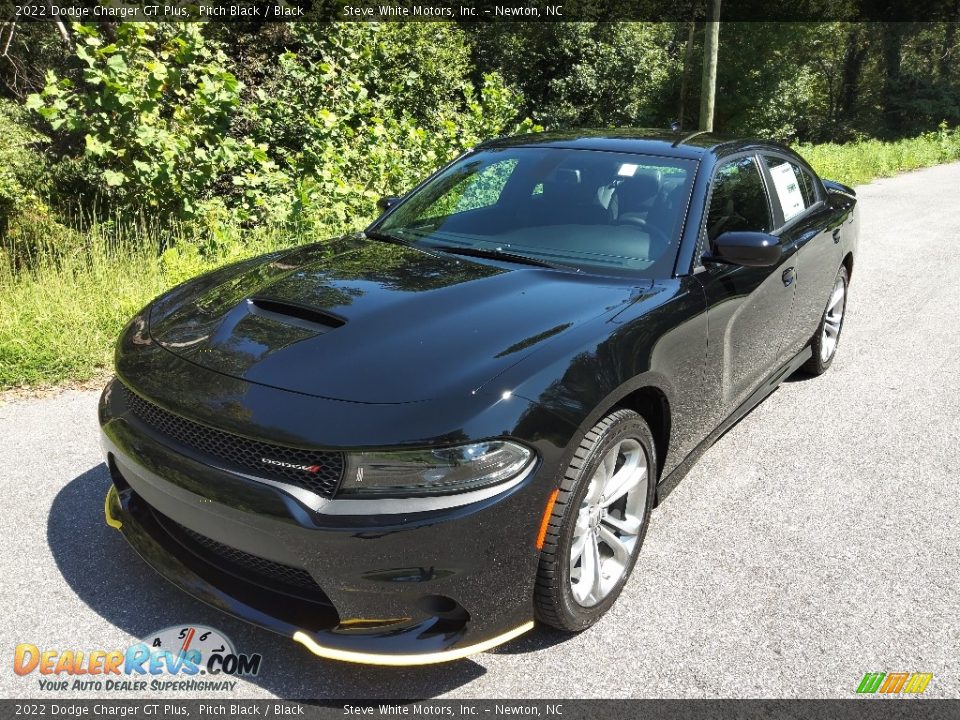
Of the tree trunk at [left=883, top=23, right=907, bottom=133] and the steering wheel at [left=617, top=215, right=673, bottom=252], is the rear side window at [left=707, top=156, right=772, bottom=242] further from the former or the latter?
the tree trunk at [left=883, top=23, right=907, bottom=133]

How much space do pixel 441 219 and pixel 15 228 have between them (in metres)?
8.15

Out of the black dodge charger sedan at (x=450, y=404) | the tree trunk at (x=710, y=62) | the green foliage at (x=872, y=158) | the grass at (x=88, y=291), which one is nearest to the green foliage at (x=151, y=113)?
the grass at (x=88, y=291)

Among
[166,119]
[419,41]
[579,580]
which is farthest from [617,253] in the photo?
[419,41]

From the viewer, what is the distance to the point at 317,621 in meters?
2.18

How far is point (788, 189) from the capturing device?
4293mm

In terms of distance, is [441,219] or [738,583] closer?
[738,583]

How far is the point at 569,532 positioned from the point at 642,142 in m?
2.28

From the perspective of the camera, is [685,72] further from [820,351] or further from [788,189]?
[788,189]

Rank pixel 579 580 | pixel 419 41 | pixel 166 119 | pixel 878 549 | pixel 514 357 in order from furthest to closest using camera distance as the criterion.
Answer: pixel 419 41 < pixel 166 119 < pixel 878 549 < pixel 579 580 < pixel 514 357

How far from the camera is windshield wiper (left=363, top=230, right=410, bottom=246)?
360cm

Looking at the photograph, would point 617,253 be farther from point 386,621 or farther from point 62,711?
point 62,711

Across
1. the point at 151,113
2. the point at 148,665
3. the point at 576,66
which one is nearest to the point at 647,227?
the point at 148,665

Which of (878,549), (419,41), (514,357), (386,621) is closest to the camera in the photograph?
(386,621)

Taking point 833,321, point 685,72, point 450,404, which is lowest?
point 833,321
